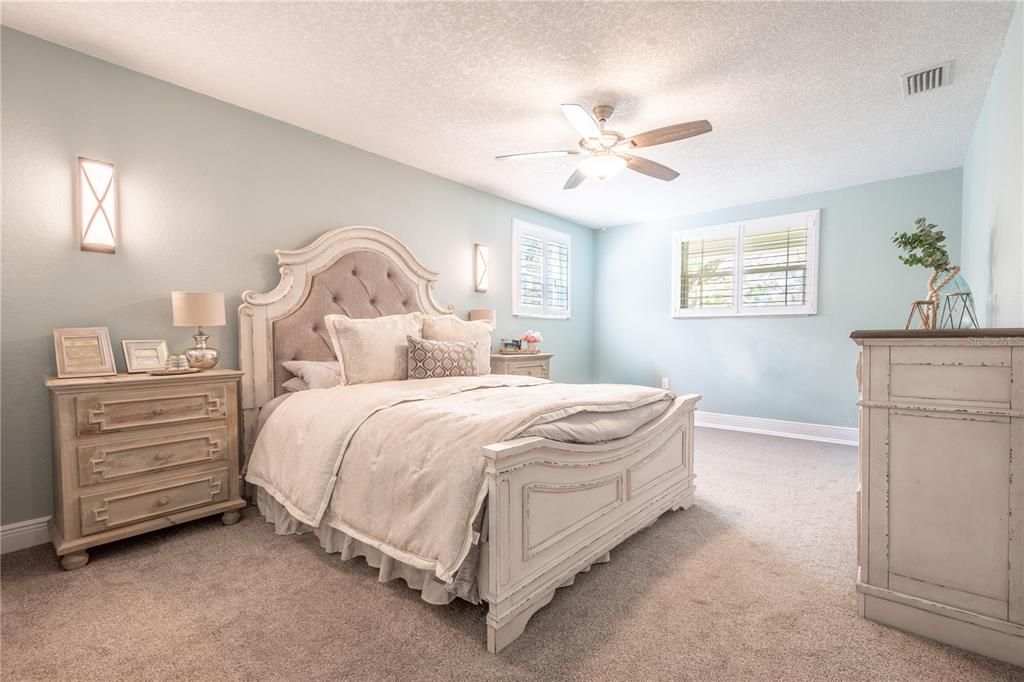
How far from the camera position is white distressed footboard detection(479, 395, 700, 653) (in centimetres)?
149

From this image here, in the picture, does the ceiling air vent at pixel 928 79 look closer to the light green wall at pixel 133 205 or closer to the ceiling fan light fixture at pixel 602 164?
the ceiling fan light fixture at pixel 602 164

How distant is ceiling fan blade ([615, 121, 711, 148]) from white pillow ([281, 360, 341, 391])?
7.47ft

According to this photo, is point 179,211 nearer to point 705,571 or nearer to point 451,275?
point 451,275

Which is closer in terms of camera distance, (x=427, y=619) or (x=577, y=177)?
(x=427, y=619)

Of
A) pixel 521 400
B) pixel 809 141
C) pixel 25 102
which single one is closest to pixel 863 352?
pixel 521 400

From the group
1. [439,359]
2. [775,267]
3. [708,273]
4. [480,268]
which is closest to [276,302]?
[439,359]

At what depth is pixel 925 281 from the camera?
4117 mm

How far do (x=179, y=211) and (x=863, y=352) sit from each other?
347cm

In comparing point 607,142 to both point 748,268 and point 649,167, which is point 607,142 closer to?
point 649,167

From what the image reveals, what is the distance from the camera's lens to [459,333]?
3391mm

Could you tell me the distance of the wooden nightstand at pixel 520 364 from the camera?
13.8 feet

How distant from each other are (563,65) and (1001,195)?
2362 millimetres
